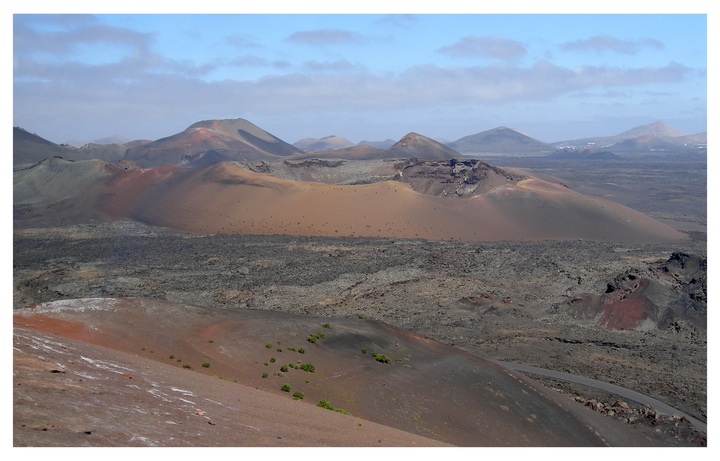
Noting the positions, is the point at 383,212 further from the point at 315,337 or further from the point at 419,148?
the point at 419,148

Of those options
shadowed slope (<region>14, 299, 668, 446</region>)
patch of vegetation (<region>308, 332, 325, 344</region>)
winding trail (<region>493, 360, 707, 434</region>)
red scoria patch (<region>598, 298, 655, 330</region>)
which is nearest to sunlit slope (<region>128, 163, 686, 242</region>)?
red scoria patch (<region>598, 298, 655, 330</region>)

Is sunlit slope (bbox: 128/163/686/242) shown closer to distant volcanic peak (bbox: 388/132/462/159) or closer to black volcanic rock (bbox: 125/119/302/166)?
distant volcanic peak (bbox: 388/132/462/159)

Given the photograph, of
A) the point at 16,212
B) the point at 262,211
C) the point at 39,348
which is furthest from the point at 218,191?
the point at 39,348

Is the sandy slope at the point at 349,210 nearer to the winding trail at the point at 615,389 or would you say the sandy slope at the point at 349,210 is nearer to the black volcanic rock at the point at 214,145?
A: the winding trail at the point at 615,389

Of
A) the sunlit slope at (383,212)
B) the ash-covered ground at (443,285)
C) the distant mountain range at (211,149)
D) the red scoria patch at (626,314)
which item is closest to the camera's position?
the ash-covered ground at (443,285)

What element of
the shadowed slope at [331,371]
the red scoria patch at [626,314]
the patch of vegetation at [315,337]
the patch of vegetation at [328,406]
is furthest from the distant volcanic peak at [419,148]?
the patch of vegetation at [328,406]

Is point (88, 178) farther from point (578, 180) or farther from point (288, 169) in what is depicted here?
point (578, 180)
